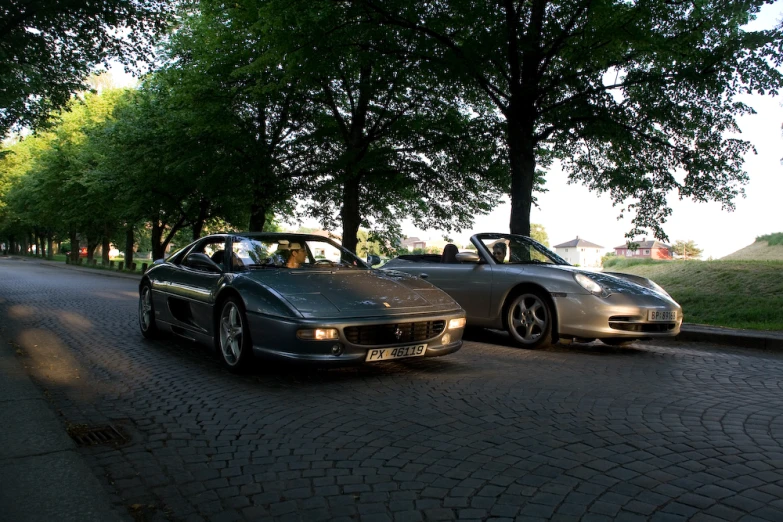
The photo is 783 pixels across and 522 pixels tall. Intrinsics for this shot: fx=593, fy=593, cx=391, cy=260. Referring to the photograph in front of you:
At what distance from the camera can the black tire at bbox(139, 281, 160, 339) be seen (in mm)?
7758

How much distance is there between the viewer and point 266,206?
68.4 ft

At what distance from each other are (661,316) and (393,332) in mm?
3561

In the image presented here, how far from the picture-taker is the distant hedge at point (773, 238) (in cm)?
2289

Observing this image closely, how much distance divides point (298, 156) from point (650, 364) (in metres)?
16.4

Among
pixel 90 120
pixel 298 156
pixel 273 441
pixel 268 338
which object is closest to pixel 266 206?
pixel 298 156

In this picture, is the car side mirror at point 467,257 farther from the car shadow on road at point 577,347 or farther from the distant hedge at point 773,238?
the distant hedge at point 773,238

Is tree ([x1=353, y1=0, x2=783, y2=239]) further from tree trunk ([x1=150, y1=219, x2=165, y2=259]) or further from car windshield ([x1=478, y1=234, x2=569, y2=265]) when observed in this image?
tree trunk ([x1=150, y1=219, x2=165, y2=259])

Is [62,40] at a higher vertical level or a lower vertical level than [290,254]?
higher

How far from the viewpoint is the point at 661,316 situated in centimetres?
693

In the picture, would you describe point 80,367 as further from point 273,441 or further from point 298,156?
point 298,156

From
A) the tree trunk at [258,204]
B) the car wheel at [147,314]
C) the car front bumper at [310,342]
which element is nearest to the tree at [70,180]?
the tree trunk at [258,204]

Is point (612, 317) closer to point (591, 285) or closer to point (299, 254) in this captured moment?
point (591, 285)

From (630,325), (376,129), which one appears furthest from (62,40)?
(630,325)

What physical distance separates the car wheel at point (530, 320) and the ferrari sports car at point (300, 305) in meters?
1.78
